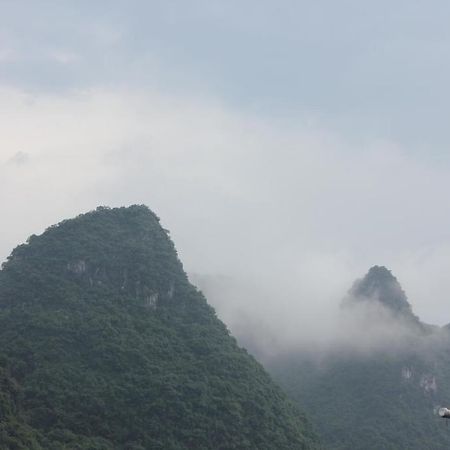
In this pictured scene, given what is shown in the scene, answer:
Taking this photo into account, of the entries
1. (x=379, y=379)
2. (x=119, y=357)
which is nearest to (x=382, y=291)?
(x=379, y=379)

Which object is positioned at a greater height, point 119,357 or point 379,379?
point 379,379

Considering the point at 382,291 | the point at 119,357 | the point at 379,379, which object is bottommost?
the point at 119,357

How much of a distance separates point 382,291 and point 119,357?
5472 cm

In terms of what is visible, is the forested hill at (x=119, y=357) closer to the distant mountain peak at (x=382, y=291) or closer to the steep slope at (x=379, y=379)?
the steep slope at (x=379, y=379)

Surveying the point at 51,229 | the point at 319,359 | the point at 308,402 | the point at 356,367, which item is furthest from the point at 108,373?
the point at 319,359

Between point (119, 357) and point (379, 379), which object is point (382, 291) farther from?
point (119, 357)

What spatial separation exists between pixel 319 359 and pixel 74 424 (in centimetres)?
5913

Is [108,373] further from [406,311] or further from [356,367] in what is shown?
[406,311]

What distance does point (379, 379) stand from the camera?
291 ft

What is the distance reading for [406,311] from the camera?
3994 inches

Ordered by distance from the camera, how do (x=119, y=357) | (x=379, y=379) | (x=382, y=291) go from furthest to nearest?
(x=382, y=291) → (x=379, y=379) → (x=119, y=357)

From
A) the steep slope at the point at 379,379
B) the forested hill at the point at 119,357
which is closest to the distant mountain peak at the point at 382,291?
the steep slope at the point at 379,379

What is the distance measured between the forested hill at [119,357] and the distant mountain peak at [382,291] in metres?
39.6

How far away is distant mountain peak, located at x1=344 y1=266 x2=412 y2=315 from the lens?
101m
